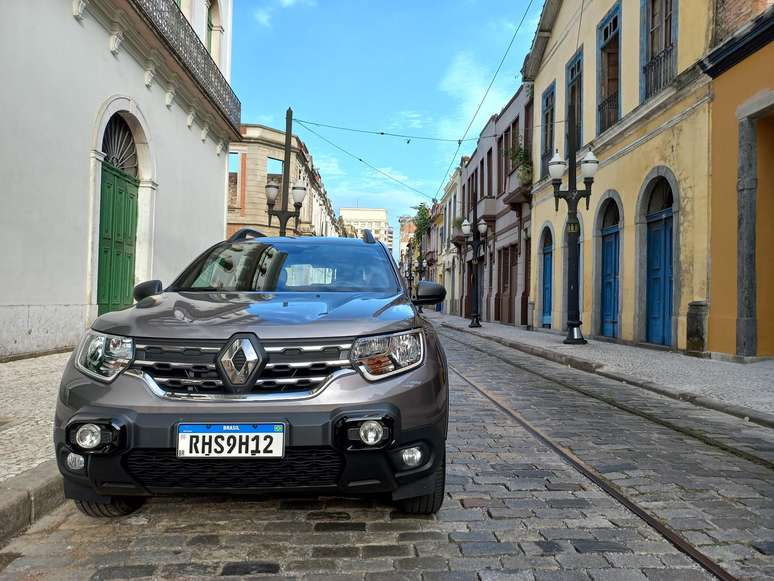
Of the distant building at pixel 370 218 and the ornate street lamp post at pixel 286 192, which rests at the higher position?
the distant building at pixel 370 218

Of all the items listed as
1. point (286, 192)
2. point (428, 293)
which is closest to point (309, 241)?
point (428, 293)

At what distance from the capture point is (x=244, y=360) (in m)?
2.55

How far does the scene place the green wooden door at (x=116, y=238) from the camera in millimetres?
10867

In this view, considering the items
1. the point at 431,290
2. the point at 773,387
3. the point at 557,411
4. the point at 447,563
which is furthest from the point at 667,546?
the point at 773,387

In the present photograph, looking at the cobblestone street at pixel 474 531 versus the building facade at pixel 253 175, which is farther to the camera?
the building facade at pixel 253 175

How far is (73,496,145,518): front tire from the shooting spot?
2.92 meters

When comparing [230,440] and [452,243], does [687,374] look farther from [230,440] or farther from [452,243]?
[452,243]

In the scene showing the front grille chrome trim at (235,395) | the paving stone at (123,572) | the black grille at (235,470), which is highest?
the front grille chrome trim at (235,395)

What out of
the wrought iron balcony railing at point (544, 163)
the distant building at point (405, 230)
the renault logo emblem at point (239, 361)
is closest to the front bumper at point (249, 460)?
the renault logo emblem at point (239, 361)

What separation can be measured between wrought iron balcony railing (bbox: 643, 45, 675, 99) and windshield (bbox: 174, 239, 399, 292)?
36.9 ft

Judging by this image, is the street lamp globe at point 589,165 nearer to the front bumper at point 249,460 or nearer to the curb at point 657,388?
the curb at point 657,388

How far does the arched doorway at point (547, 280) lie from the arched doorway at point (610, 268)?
13.2 feet

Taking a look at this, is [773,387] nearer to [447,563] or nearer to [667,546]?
[667,546]

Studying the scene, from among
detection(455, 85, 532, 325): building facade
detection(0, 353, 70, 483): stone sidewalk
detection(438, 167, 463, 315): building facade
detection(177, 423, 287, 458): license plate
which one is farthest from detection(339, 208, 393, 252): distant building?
detection(177, 423, 287, 458): license plate
